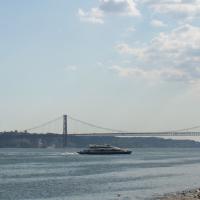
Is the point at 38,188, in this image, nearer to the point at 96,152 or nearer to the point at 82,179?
the point at 82,179

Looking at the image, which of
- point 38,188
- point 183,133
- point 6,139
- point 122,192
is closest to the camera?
point 122,192

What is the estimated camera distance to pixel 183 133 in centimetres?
18012

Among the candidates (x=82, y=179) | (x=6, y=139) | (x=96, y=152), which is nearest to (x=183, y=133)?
(x=96, y=152)

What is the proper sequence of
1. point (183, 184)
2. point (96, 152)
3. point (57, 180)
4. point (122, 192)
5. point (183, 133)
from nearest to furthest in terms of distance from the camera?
1. point (122, 192)
2. point (183, 184)
3. point (57, 180)
4. point (96, 152)
5. point (183, 133)

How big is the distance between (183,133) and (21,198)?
141m

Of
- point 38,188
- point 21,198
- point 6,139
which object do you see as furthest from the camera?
point 6,139

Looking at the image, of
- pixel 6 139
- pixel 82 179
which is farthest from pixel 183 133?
pixel 82 179

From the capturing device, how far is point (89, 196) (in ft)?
143

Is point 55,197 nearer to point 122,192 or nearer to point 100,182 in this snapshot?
point 122,192

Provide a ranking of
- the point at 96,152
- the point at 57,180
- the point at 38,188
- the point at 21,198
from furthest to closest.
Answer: the point at 96,152 < the point at 57,180 < the point at 38,188 < the point at 21,198

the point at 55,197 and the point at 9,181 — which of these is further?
the point at 9,181

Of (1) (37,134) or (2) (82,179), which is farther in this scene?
(1) (37,134)

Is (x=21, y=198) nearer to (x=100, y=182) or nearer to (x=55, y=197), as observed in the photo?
(x=55, y=197)

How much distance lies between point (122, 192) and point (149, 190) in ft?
9.93
